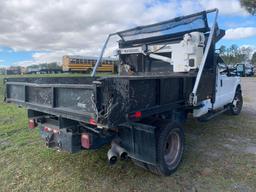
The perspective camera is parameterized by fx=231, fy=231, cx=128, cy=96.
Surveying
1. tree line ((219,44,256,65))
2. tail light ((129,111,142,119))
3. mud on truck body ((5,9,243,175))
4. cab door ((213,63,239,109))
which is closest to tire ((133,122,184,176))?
mud on truck body ((5,9,243,175))

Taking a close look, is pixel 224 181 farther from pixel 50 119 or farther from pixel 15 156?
pixel 15 156

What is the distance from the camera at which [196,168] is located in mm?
3738

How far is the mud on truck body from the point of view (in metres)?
2.59

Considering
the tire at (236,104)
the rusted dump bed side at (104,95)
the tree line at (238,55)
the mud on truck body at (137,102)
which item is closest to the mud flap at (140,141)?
the mud on truck body at (137,102)

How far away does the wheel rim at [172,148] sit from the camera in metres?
3.66

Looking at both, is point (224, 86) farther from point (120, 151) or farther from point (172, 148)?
point (120, 151)

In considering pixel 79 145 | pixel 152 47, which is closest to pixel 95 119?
pixel 79 145

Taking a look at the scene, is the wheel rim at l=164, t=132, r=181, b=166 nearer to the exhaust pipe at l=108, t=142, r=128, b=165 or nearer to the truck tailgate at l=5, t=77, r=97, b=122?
the exhaust pipe at l=108, t=142, r=128, b=165

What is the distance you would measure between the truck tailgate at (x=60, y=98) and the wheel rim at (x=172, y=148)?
157cm

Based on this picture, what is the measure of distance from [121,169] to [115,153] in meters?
0.67

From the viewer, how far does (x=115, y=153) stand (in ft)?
10.4

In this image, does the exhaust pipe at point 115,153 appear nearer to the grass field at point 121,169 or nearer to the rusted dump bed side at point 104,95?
the grass field at point 121,169

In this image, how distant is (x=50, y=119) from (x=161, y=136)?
1885 mm

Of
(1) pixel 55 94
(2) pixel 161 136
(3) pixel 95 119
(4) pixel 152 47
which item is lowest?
(2) pixel 161 136
